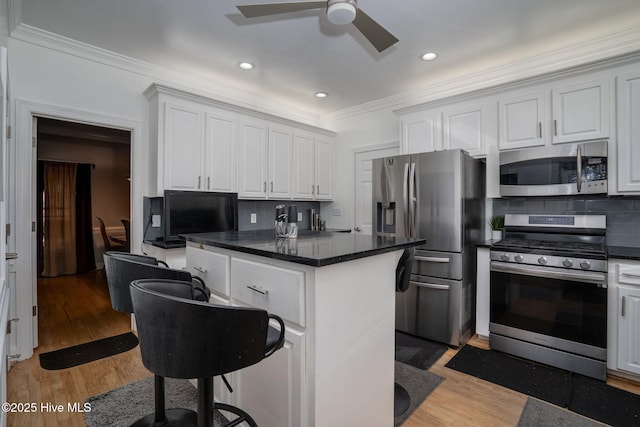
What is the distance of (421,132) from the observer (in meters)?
3.44

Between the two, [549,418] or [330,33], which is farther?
[330,33]

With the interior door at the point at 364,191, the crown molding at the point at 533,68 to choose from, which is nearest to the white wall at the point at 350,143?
the interior door at the point at 364,191

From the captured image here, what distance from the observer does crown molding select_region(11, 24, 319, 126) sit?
2585 mm

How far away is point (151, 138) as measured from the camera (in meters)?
3.06

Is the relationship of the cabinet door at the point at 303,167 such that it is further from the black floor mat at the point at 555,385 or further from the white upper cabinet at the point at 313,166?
the black floor mat at the point at 555,385

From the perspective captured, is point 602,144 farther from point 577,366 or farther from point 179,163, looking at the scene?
point 179,163

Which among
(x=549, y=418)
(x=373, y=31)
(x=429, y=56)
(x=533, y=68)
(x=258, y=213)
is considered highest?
(x=429, y=56)

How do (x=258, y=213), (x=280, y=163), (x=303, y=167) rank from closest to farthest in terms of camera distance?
(x=280, y=163)
(x=258, y=213)
(x=303, y=167)

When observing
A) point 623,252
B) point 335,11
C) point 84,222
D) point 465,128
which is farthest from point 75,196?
point 623,252

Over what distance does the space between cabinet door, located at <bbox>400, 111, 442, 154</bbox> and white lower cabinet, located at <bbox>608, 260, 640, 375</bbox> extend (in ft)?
5.91

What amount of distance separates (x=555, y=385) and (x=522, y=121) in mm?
2171

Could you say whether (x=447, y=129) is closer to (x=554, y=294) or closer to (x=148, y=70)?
(x=554, y=294)

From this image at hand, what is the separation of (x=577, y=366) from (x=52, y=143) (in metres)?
7.64

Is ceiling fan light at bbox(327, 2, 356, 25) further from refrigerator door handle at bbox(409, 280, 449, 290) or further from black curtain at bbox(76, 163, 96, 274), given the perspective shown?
black curtain at bbox(76, 163, 96, 274)
